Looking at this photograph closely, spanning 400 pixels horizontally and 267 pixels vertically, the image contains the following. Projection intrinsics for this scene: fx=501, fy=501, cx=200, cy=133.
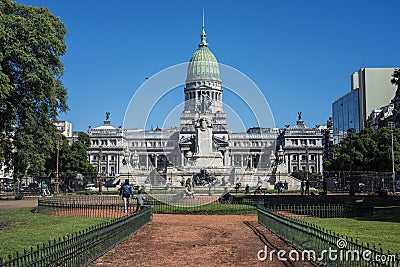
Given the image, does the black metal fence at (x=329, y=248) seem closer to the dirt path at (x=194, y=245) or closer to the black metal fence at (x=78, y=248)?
the dirt path at (x=194, y=245)

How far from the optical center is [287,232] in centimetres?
1697

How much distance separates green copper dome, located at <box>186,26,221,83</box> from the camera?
146 meters

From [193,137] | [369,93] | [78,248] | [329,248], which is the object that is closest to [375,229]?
[329,248]

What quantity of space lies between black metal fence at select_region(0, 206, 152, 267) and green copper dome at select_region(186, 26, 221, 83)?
419ft

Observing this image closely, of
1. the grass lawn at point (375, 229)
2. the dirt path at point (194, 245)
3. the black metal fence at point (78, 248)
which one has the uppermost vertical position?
the black metal fence at point (78, 248)

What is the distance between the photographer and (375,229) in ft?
65.7

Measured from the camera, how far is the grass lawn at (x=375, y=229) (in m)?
16.2

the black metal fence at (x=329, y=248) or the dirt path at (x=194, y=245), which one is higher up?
the black metal fence at (x=329, y=248)

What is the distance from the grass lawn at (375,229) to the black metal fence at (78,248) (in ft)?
26.0

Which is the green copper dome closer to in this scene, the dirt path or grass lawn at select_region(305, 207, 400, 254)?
grass lawn at select_region(305, 207, 400, 254)

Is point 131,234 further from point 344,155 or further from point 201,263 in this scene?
point 344,155

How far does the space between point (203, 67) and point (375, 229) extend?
128829 mm

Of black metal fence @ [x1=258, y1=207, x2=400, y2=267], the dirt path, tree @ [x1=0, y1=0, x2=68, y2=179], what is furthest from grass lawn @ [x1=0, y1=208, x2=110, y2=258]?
black metal fence @ [x1=258, y1=207, x2=400, y2=267]

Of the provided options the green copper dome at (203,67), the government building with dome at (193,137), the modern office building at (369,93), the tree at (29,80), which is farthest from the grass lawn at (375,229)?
the green copper dome at (203,67)
